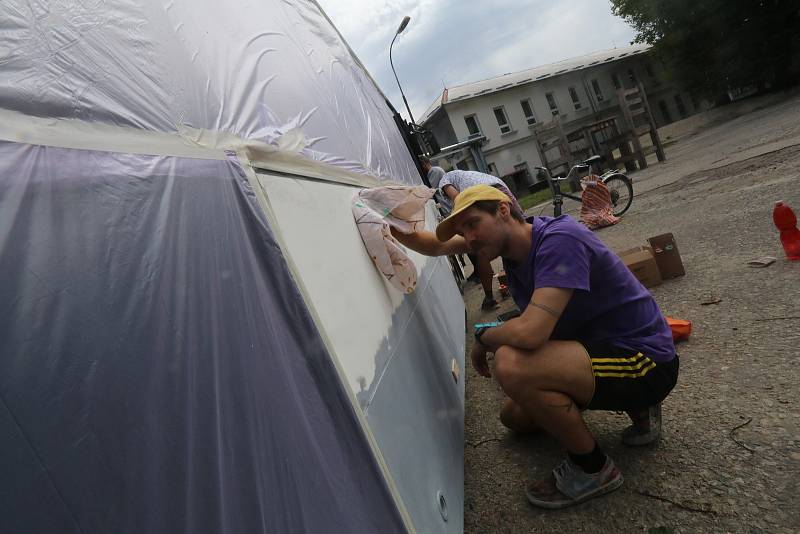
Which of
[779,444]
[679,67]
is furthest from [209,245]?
[679,67]

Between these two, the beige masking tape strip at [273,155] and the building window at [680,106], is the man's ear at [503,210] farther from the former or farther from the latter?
the building window at [680,106]

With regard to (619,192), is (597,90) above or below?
above

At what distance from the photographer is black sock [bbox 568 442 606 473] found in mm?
2051

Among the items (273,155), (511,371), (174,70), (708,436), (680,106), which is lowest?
(708,436)

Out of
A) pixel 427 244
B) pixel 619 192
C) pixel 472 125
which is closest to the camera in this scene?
pixel 427 244

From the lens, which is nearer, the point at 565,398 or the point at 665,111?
the point at 565,398

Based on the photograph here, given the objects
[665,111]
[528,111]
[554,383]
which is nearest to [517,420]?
[554,383]

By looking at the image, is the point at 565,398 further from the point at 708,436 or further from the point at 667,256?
the point at 667,256

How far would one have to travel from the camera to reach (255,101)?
1772 mm

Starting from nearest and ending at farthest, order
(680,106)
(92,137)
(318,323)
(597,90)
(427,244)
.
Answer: (92,137), (318,323), (427,244), (597,90), (680,106)

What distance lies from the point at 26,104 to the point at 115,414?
21.4 inches

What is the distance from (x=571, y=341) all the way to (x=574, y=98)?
3513cm

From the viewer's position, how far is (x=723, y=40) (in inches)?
979

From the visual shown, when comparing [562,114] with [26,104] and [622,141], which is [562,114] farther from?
[26,104]
